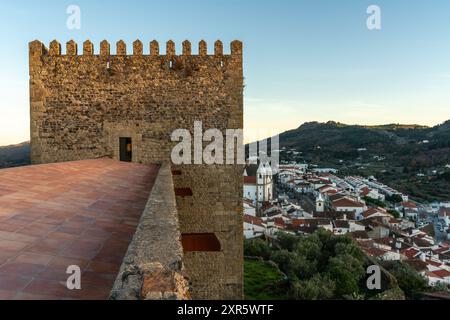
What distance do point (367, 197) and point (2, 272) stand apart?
67133 millimetres

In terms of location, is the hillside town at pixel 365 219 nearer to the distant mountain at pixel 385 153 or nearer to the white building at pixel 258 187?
the white building at pixel 258 187

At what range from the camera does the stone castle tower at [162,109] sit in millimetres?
8852

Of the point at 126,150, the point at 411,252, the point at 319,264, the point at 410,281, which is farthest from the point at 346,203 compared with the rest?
the point at 126,150

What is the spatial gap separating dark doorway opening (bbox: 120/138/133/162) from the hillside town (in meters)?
27.2

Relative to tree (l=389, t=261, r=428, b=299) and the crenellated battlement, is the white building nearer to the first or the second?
tree (l=389, t=261, r=428, b=299)

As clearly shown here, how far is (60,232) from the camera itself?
8.63 ft

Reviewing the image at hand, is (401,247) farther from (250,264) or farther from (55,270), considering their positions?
(55,270)

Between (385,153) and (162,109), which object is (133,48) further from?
(385,153)

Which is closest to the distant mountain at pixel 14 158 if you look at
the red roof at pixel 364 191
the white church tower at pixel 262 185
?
the white church tower at pixel 262 185

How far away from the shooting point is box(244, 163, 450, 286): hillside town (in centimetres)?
3588

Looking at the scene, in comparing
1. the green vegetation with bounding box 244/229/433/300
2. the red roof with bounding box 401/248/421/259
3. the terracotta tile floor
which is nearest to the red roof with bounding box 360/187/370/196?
the red roof with bounding box 401/248/421/259

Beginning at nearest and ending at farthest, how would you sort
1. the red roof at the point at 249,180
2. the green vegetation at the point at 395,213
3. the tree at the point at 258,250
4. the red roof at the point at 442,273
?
the red roof at the point at 442,273
the tree at the point at 258,250
the green vegetation at the point at 395,213
the red roof at the point at 249,180

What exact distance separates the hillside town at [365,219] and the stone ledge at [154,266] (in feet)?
102

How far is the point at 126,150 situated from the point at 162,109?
50.1 inches
